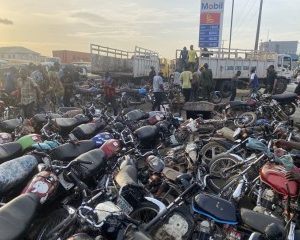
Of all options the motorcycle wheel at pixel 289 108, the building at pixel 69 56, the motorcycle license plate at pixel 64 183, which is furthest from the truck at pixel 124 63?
the building at pixel 69 56

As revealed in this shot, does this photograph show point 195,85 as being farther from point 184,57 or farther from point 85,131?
point 85,131

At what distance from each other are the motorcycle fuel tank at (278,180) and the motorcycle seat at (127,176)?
1.69 m

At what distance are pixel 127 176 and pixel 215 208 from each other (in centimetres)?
128

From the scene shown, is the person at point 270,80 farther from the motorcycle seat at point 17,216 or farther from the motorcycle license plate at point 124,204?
the motorcycle seat at point 17,216

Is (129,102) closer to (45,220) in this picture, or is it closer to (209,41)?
(209,41)

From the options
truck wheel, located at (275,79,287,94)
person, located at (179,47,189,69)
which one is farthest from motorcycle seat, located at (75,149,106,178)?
truck wheel, located at (275,79,287,94)

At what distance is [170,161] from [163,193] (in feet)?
5.01

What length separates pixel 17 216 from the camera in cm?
333

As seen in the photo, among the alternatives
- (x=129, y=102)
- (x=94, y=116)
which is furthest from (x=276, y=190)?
(x=129, y=102)

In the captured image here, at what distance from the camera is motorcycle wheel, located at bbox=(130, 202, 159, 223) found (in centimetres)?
420

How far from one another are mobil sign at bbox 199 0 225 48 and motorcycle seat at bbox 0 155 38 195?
57.2ft

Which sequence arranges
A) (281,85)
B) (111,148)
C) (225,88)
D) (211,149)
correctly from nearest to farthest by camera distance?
1. (111,148)
2. (211,149)
3. (281,85)
4. (225,88)

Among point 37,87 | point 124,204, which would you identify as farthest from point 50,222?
point 37,87

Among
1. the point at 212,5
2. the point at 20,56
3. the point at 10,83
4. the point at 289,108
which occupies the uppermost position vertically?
the point at 212,5
